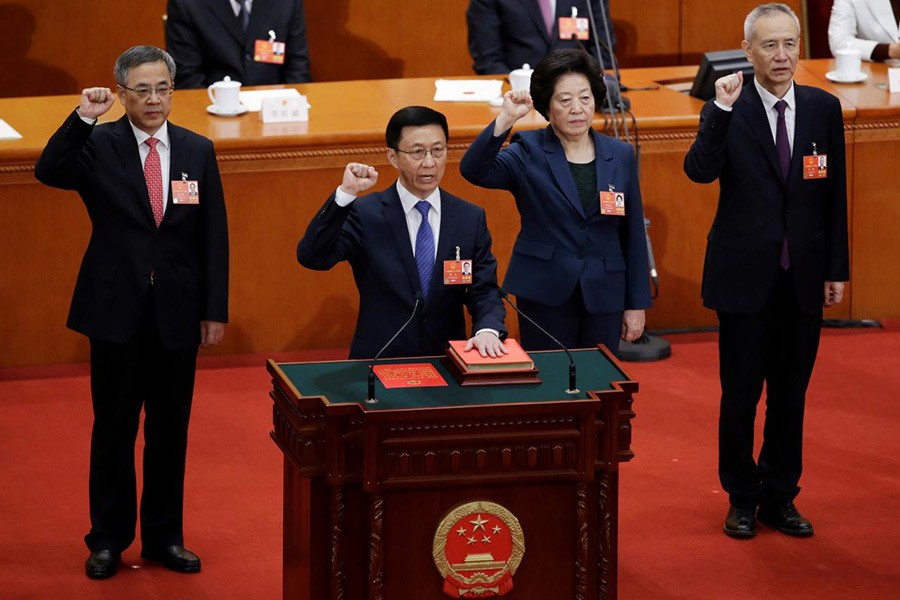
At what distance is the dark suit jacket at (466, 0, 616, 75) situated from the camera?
6.80 metres

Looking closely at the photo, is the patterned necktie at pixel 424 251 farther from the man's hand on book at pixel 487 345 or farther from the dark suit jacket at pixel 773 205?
the dark suit jacket at pixel 773 205

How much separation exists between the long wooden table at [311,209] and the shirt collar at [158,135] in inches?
65.8

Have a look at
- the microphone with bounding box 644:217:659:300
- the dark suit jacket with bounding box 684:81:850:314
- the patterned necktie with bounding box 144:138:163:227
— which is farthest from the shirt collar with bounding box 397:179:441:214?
the microphone with bounding box 644:217:659:300

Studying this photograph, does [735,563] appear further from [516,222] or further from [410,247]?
[516,222]

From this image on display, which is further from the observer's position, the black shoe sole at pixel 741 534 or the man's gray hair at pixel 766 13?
the black shoe sole at pixel 741 534

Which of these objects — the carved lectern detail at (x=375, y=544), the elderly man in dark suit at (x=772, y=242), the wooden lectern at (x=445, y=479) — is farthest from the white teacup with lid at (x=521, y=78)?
the carved lectern detail at (x=375, y=544)

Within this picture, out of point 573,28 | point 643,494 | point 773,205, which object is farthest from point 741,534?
point 573,28

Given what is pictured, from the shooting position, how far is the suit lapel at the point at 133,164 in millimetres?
3836

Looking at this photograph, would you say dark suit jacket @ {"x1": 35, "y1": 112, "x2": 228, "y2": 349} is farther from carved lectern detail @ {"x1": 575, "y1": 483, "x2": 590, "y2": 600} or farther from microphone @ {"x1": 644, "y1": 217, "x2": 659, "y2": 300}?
microphone @ {"x1": 644, "y1": 217, "x2": 659, "y2": 300}

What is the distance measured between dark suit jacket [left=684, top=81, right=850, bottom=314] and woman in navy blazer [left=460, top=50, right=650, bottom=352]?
0.81ft

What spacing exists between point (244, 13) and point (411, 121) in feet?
10.3

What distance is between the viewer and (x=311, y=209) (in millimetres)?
5699

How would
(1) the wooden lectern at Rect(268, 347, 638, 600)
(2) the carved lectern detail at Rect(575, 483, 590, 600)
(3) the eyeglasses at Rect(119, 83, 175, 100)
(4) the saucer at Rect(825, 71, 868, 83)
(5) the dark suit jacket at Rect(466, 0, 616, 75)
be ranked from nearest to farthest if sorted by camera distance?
(1) the wooden lectern at Rect(268, 347, 638, 600) < (2) the carved lectern detail at Rect(575, 483, 590, 600) < (3) the eyeglasses at Rect(119, 83, 175, 100) < (4) the saucer at Rect(825, 71, 868, 83) < (5) the dark suit jacket at Rect(466, 0, 616, 75)

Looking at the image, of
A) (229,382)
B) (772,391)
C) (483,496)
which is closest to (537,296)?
(772,391)
